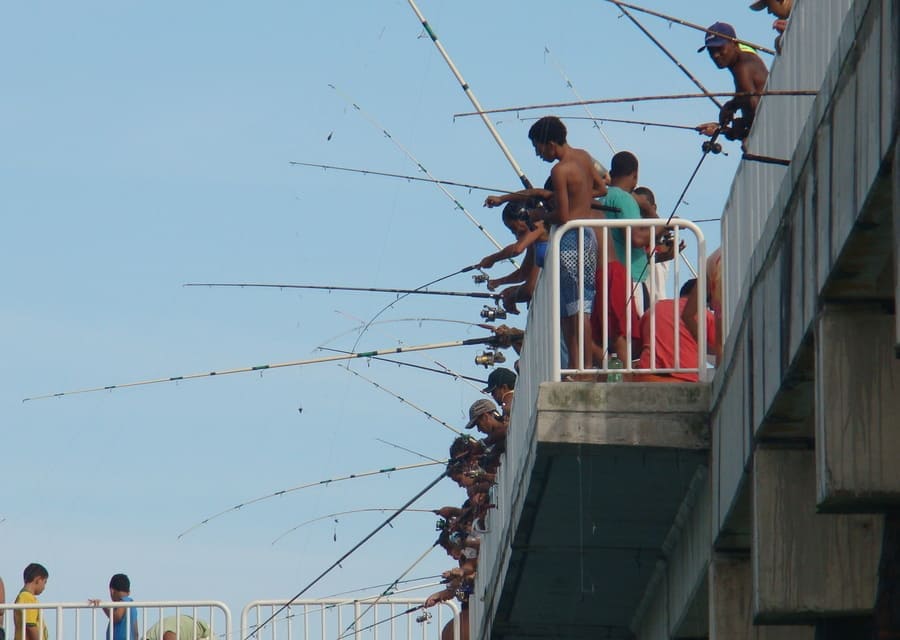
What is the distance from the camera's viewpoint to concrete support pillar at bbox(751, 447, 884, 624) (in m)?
9.48

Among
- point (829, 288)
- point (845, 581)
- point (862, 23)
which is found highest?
point (862, 23)

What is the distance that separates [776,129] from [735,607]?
8.25 feet

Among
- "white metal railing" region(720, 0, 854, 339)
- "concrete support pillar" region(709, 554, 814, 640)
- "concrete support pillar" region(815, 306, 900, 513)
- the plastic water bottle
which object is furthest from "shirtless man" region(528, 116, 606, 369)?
"concrete support pillar" region(815, 306, 900, 513)

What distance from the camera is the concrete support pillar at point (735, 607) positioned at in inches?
436

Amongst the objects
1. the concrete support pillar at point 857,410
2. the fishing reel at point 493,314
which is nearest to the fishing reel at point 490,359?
the fishing reel at point 493,314

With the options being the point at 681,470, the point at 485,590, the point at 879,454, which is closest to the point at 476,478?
the point at 485,590

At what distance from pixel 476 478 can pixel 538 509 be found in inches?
141

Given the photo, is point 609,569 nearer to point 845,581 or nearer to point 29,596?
point 845,581

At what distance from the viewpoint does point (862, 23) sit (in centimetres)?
759

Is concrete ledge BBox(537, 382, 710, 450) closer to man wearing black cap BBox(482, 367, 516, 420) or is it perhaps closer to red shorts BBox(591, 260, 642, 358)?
red shorts BBox(591, 260, 642, 358)

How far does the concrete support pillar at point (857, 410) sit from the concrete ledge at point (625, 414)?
11.0ft

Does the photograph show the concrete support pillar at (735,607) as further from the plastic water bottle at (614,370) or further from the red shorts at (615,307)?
the red shorts at (615,307)

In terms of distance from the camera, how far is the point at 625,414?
464 inches

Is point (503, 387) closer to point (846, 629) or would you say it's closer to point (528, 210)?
point (528, 210)
